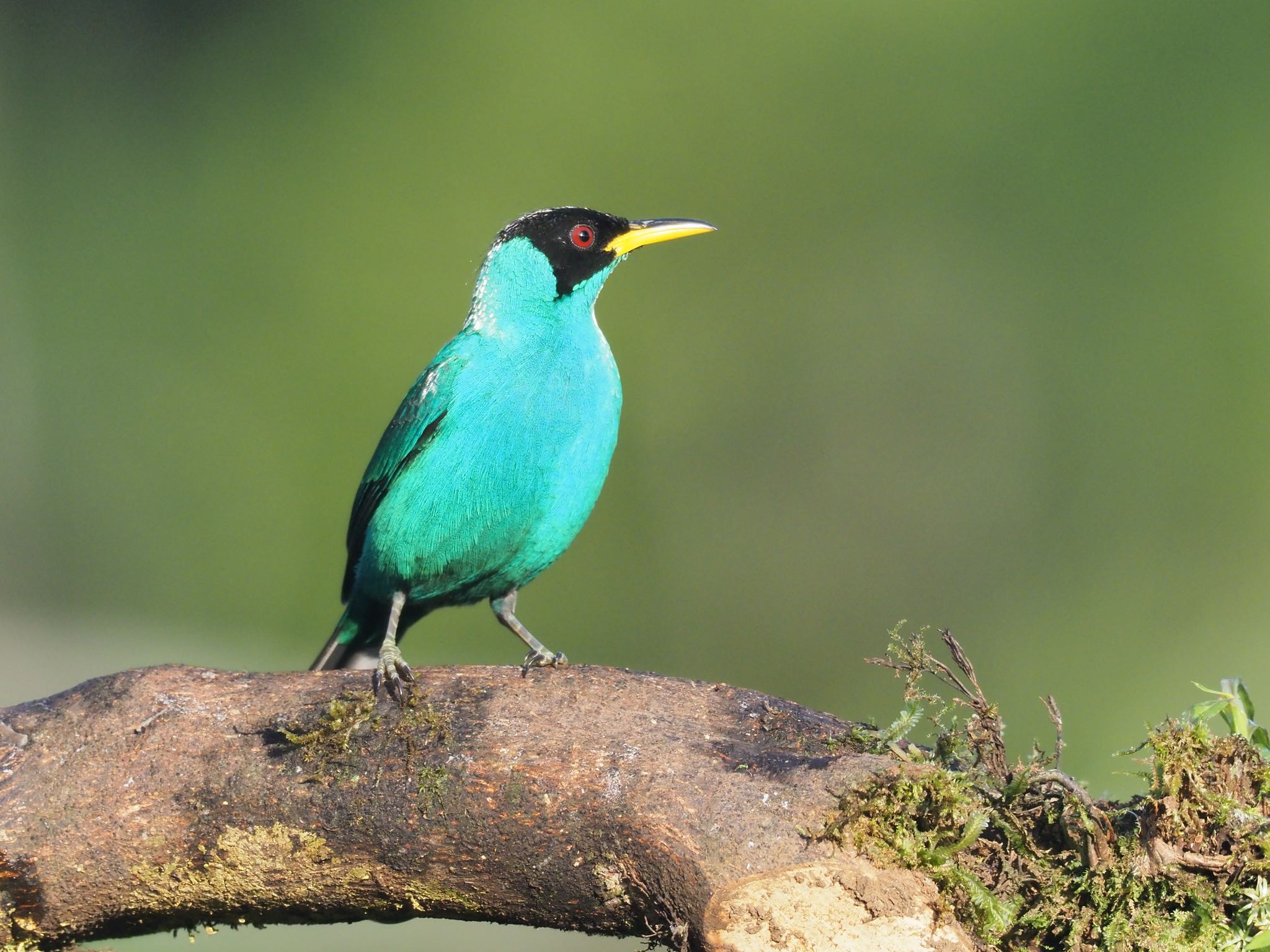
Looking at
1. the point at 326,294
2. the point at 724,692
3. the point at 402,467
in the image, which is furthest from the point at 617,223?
the point at 326,294

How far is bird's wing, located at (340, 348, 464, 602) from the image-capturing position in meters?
5.14

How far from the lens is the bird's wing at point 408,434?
5.14 meters

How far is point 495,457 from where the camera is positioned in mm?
4934

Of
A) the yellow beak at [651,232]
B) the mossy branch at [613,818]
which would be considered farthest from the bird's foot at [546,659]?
the yellow beak at [651,232]

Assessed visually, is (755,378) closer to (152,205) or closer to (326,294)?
(326,294)

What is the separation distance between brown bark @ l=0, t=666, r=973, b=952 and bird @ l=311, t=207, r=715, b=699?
963 millimetres

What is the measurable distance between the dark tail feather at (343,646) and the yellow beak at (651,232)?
1.99 meters

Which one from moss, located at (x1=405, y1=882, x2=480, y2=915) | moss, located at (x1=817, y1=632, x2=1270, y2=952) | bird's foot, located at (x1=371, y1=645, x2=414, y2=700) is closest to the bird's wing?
bird's foot, located at (x1=371, y1=645, x2=414, y2=700)

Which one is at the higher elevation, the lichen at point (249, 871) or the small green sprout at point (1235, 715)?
the small green sprout at point (1235, 715)

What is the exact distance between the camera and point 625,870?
3.24m

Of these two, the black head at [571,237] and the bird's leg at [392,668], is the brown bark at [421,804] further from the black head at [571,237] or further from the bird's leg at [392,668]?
the black head at [571,237]

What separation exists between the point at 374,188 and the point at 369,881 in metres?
10.3

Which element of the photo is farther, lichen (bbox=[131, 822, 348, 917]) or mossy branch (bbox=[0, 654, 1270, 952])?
lichen (bbox=[131, 822, 348, 917])

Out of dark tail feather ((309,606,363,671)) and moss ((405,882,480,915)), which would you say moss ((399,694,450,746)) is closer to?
moss ((405,882,480,915))
